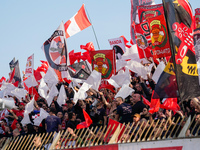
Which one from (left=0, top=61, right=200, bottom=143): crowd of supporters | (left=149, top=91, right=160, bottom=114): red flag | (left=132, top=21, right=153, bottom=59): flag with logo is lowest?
(left=0, top=61, right=200, bottom=143): crowd of supporters

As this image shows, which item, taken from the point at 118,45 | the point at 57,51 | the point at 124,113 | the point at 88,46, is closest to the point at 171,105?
the point at 124,113

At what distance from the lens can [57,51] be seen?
1892 centimetres

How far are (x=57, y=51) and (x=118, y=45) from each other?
3685 mm

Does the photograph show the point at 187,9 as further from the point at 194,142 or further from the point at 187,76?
the point at 194,142

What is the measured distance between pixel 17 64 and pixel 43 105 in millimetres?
6876

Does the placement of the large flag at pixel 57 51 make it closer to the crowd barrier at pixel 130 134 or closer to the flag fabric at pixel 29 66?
the flag fabric at pixel 29 66

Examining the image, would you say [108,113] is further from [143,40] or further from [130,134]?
[143,40]

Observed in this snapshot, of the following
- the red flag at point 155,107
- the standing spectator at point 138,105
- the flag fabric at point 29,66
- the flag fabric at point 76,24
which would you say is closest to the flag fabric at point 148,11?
the flag fabric at point 76,24

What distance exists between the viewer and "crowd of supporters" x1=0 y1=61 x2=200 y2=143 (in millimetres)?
10844

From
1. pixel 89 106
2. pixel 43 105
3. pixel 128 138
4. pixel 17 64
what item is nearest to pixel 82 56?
pixel 17 64

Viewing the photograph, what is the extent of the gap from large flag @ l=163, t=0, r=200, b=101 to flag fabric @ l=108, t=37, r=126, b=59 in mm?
11159

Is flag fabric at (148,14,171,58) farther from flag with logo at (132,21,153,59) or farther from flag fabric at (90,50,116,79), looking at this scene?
flag fabric at (90,50,116,79)

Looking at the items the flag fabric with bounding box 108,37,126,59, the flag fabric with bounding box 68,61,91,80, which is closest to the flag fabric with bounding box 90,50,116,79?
the flag fabric with bounding box 68,61,91,80

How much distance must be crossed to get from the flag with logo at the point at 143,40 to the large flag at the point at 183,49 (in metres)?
6.60
